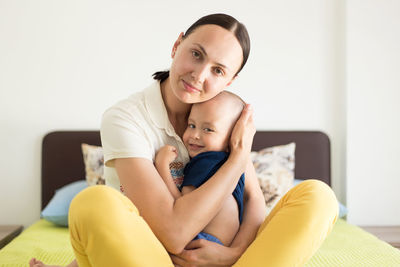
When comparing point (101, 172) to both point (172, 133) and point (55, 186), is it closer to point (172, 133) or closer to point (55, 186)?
Answer: point (55, 186)

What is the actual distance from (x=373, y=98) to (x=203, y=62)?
2.11 meters

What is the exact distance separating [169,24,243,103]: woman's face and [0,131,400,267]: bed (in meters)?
0.94

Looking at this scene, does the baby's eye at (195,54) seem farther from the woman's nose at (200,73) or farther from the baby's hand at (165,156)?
the baby's hand at (165,156)

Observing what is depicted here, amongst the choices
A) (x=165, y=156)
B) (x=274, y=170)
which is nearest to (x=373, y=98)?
(x=274, y=170)

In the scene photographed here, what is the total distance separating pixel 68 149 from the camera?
2.96 metres

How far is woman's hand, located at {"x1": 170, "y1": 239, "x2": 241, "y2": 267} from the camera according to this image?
1.24 metres

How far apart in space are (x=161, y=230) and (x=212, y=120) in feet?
1.40

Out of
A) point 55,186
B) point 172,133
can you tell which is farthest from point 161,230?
point 55,186

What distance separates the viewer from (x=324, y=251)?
201 centimetres

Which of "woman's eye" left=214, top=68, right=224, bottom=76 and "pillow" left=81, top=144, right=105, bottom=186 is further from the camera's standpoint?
"pillow" left=81, top=144, right=105, bottom=186

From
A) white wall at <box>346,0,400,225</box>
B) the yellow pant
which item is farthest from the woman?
white wall at <box>346,0,400,225</box>

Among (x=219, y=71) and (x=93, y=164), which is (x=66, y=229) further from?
(x=219, y=71)

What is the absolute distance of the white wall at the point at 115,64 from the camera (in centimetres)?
297

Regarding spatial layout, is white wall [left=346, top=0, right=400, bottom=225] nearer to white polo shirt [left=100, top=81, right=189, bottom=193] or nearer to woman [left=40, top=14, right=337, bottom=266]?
woman [left=40, top=14, right=337, bottom=266]
